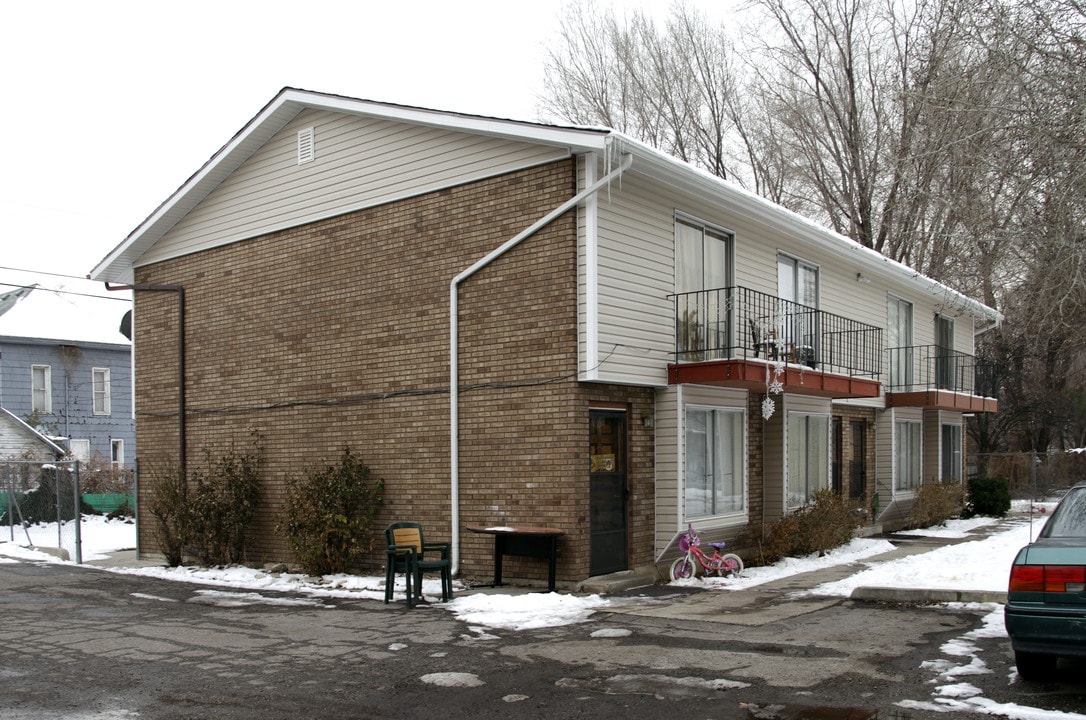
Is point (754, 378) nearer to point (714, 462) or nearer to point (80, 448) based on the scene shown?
point (714, 462)

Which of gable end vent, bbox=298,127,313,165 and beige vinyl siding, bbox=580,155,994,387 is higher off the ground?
gable end vent, bbox=298,127,313,165

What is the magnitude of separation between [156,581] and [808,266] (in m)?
12.0

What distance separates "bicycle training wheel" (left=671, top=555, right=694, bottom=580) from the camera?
1280 cm

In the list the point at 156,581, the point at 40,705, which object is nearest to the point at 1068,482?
the point at 156,581

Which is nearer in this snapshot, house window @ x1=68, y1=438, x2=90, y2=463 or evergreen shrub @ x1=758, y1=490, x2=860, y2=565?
evergreen shrub @ x1=758, y1=490, x2=860, y2=565

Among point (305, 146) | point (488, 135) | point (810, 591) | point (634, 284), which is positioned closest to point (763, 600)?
point (810, 591)

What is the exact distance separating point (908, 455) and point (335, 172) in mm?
14420

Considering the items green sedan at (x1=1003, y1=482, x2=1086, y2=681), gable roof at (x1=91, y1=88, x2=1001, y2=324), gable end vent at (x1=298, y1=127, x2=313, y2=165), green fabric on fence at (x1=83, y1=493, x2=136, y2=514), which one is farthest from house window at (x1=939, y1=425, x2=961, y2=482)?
green fabric on fence at (x1=83, y1=493, x2=136, y2=514)

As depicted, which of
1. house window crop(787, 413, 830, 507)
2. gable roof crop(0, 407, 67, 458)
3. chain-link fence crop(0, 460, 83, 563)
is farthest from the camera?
gable roof crop(0, 407, 67, 458)

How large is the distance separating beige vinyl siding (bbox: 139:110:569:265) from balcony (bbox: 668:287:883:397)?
3207 mm

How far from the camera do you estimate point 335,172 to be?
14.7 m

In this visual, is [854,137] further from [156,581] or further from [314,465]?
[156,581]

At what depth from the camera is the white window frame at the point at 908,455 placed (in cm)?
2116

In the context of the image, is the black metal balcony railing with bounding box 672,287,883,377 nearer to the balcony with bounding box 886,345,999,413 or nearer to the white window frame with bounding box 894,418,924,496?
the balcony with bounding box 886,345,999,413
